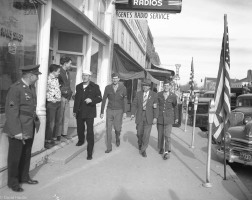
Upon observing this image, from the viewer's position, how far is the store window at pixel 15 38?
558cm

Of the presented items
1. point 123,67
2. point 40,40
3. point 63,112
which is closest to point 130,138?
point 63,112

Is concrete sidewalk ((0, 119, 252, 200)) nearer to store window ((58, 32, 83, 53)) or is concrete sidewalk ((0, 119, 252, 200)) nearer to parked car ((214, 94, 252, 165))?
parked car ((214, 94, 252, 165))

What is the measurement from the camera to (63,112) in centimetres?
820

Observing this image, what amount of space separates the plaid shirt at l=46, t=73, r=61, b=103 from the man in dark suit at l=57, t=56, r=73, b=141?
1.00 ft

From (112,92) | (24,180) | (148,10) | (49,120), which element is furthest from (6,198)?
(148,10)

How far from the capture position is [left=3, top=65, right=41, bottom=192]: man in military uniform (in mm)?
4730

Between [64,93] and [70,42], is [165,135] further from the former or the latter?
[70,42]

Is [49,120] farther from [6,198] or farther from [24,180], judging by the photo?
[6,198]

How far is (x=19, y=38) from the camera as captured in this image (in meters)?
6.09

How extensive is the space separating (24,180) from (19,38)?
262 centimetres

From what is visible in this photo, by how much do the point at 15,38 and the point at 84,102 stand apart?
2.21 metres

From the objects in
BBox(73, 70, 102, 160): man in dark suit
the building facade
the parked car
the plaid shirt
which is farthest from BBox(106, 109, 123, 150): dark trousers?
the parked car

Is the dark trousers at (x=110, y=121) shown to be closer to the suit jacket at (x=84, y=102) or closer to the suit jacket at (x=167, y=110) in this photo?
the suit jacket at (x=84, y=102)

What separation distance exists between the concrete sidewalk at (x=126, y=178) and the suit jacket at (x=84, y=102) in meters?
0.95
